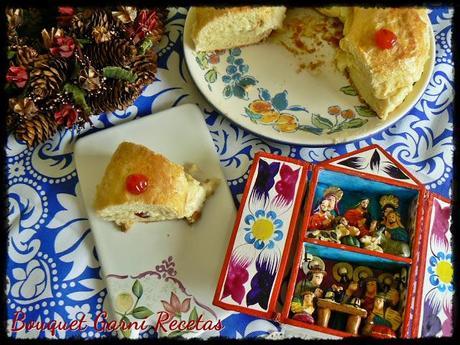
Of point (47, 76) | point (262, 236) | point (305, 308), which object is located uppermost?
point (47, 76)

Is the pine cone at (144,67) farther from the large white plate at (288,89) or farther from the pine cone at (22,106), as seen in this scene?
the pine cone at (22,106)

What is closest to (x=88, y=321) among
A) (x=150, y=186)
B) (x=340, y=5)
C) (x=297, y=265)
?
(x=150, y=186)

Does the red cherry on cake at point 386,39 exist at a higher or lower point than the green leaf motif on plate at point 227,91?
higher

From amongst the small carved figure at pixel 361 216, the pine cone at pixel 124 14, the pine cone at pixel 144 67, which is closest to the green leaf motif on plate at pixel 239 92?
the pine cone at pixel 144 67

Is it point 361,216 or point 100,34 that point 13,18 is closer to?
point 100,34

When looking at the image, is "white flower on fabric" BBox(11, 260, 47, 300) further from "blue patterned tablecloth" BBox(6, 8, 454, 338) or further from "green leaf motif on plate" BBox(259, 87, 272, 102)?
"green leaf motif on plate" BBox(259, 87, 272, 102)

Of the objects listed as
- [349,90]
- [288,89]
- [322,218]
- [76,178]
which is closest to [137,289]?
[76,178]

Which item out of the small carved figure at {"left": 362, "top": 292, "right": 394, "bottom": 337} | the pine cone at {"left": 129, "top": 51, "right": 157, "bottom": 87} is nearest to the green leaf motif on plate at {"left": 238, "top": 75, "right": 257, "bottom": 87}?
the pine cone at {"left": 129, "top": 51, "right": 157, "bottom": 87}
